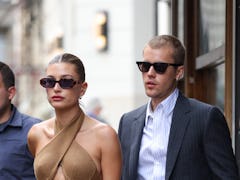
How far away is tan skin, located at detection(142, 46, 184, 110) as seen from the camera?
4625mm

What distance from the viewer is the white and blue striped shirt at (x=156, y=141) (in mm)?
4586

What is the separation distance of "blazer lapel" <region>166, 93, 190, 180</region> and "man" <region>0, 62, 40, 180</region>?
4.42 ft

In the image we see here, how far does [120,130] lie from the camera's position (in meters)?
5.04

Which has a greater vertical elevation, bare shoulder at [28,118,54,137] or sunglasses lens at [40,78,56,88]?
sunglasses lens at [40,78,56,88]

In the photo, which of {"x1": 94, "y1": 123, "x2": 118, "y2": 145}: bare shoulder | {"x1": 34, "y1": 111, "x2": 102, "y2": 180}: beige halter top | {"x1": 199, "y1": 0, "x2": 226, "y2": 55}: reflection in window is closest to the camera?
{"x1": 34, "y1": 111, "x2": 102, "y2": 180}: beige halter top

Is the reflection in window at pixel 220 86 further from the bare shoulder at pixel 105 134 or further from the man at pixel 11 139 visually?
the bare shoulder at pixel 105 134

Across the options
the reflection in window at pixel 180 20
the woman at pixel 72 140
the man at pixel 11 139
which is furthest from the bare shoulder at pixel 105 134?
the reflection in window at pixel 180 20

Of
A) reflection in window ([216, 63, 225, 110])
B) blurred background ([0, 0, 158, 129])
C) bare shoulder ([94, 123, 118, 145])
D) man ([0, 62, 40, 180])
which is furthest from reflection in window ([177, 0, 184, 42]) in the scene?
blurred background ([0, 0, 158, 129])

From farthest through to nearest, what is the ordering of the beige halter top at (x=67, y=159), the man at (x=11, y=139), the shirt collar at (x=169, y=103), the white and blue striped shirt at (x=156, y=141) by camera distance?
the man at (x=11, y=139)
the shirt collar at (x=169, y=103)
the white and blue striped shirt at (x=156, y=141)
the beige halter top at (x=67, y=159)

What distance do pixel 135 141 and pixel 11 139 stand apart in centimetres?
125

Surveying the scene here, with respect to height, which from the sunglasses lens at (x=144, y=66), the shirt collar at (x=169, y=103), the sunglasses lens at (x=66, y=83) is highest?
the sunglasses lens at (x=144, y=66)

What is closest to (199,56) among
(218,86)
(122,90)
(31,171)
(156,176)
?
(218,86)

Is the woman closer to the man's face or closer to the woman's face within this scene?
the woman's face

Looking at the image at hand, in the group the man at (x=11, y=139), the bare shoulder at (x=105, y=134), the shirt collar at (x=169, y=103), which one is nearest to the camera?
the bare shoulder at (x=105, y=134)
